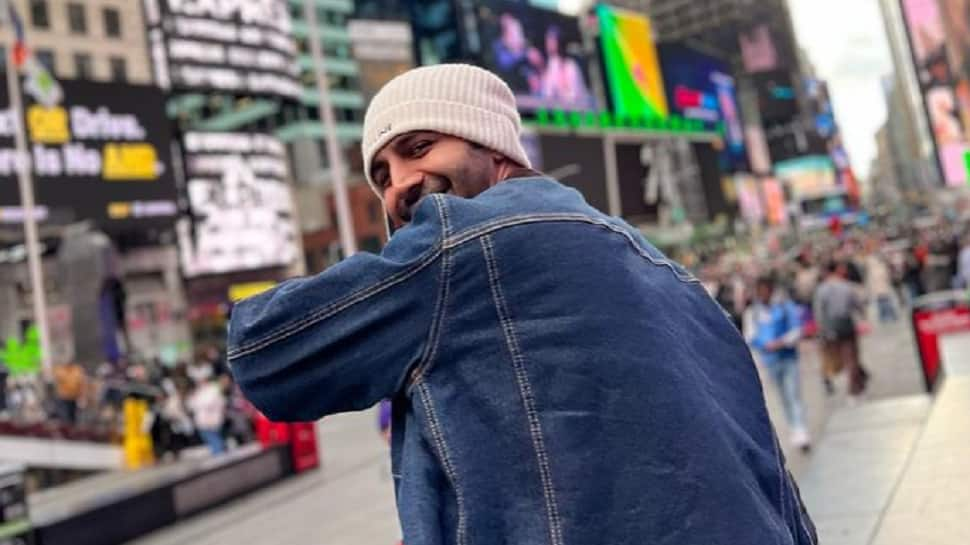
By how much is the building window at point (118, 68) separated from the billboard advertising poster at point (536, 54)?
19.4 metres

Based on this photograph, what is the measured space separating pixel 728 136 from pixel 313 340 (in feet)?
285

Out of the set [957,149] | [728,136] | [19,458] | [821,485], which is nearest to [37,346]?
[19,458]

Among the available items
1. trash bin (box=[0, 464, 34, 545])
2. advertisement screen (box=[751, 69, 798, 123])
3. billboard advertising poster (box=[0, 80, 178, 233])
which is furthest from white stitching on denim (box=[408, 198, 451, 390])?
advertisement screen (box=[751, 69, 798, 123])

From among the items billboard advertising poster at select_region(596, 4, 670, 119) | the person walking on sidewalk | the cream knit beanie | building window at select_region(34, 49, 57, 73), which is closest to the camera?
the cream knit beanie

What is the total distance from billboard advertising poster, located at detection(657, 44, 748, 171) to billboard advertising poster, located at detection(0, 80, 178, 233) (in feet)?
150

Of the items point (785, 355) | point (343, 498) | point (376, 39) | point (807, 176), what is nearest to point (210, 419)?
point (343, 498)

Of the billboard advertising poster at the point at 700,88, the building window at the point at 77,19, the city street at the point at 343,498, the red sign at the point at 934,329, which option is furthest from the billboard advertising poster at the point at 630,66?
the red sign at the point at 934,329

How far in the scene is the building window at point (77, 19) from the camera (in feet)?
153

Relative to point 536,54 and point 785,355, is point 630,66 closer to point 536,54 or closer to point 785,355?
point 536,54

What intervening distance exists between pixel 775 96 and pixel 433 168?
126 meters

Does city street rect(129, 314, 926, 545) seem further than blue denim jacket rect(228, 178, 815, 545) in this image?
Yes

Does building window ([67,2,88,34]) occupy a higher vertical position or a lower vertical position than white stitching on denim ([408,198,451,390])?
higher

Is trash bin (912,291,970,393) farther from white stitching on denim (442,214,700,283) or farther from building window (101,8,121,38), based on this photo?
building window (101,8,121,38)

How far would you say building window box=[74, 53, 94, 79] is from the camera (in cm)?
4672
